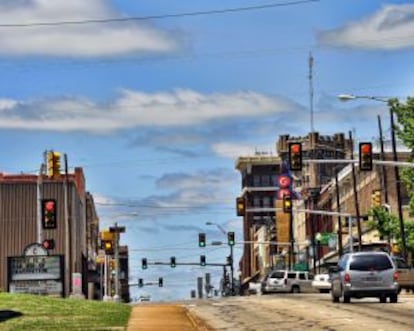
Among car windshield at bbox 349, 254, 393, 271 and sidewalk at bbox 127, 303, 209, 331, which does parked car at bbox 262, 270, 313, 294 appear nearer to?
car windshield at bbox 349, 254, 393, 271

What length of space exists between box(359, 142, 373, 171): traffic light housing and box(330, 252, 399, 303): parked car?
408cm

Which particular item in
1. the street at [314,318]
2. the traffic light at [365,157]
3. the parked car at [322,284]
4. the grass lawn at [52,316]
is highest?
the traffic light at [365,157]

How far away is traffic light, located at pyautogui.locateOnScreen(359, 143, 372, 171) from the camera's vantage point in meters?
41.7

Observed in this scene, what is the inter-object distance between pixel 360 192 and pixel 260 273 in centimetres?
7755

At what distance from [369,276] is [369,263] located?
0.57 meters

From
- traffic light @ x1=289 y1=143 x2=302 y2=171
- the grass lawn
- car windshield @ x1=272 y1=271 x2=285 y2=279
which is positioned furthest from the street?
car windshield @ x1=272 y1=271 x2=285 y2=279

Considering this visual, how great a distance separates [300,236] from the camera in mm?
140375

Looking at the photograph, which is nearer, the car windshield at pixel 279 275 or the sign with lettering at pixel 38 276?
the car windshield at pixel 279 275

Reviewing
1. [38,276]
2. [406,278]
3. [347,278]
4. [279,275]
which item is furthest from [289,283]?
[347,278]

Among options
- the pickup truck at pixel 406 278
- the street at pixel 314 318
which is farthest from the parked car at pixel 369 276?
the pickup truck at pixel 406 278

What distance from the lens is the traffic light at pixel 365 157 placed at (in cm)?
4166

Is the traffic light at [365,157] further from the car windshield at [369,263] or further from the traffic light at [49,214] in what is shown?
the traffic light at [49,214]

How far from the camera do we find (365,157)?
137 feet

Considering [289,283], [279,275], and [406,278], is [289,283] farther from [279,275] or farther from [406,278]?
[406,278]
